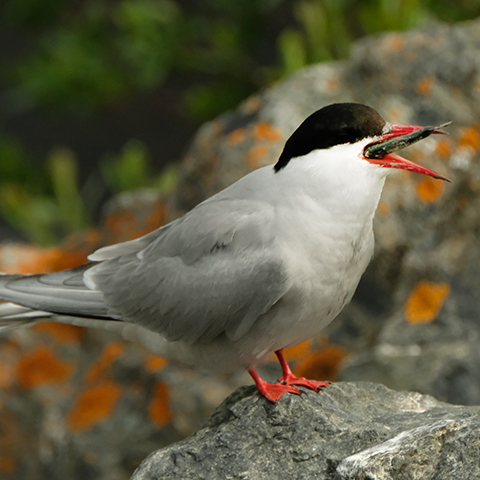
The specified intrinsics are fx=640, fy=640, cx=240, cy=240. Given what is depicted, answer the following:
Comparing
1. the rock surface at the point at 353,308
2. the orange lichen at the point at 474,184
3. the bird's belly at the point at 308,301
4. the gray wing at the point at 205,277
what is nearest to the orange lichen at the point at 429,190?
the rock surface at the point at 353,308

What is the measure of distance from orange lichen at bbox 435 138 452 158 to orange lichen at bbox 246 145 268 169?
2.61ft

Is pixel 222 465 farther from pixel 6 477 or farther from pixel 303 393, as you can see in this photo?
pixel 6 477

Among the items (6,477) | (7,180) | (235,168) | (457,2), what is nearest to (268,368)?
(235,168)

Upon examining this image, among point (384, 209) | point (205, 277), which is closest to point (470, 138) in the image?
point (384, 209)

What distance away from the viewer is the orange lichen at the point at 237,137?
3.13 m

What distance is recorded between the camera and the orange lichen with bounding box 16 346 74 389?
3385 mm

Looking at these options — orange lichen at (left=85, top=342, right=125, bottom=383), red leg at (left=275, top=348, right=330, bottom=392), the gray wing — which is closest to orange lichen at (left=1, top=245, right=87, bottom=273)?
orange lichen at (left=85, top=342, right=125, bottom=383)

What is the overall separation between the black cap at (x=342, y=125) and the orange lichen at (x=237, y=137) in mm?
1249

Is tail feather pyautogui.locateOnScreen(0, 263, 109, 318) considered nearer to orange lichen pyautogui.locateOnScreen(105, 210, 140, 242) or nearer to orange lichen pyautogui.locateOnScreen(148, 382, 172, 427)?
orange lichen pyautogui.locateOnScreen(148, 382, 172, 427)

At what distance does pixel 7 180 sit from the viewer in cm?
611

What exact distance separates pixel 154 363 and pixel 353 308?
3.28 feet

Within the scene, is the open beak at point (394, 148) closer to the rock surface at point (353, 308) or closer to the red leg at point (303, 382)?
the red leg at point (303, 382)

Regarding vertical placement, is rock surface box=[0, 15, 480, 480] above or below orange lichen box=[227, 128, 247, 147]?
below

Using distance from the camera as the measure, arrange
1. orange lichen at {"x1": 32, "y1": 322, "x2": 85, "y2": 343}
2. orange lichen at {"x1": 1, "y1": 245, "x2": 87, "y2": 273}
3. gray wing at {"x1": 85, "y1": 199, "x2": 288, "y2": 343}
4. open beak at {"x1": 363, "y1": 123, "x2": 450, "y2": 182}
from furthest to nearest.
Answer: orange lichen at {"x1": 1, "y1": 245, "x2": 87, "y2": 273} < orange lichen at {"x1": 32, "y1": 322, "x2": 85, "y2": 343} < gray wing at {"x1": 85, "y1": 199, "x2": 288, "y2": 343} < open beak at {"x1": 363, "y1": 123, "x2": 450, "y2": 182}
